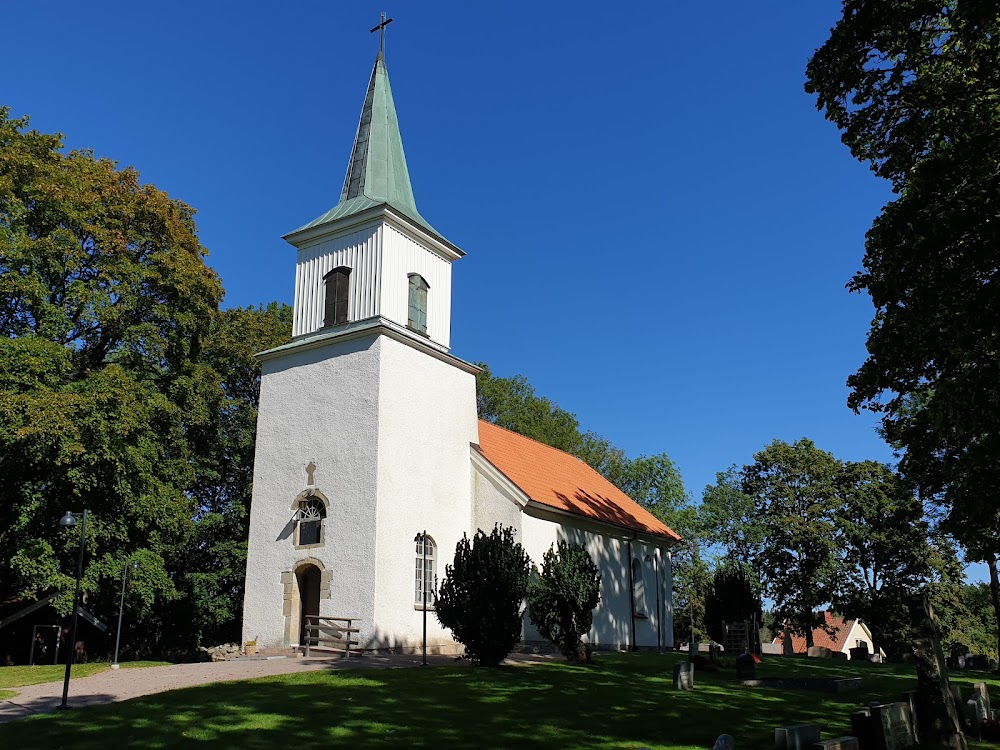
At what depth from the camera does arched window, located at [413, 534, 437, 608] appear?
23.2 m

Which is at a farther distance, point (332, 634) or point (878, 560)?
point (878, 560)

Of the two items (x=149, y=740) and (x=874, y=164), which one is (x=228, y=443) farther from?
(x=874, y=164)

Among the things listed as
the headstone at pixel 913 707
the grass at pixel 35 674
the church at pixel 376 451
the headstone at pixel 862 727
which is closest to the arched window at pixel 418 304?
the church at pixel 376 451

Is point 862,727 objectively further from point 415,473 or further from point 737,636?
point 415,473

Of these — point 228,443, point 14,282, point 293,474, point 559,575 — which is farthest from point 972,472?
point 228,443

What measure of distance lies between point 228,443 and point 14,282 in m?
11.4

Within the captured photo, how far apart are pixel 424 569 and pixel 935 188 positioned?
1633cm

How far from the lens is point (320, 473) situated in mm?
23844

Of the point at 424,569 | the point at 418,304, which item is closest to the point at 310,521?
the point at 424,569

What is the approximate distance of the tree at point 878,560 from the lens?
41594mm

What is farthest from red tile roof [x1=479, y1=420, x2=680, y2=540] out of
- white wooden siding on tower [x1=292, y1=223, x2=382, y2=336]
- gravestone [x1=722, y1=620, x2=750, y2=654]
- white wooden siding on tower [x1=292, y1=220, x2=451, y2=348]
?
white wooden siding on tower [x1=292, y1=223, x2=382, y2=336]

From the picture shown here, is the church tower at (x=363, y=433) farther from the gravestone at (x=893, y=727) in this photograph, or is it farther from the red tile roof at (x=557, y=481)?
the gravestone at (x=893, y=727)

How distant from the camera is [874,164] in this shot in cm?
1483

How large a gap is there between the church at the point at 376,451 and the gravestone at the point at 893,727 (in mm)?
13240
